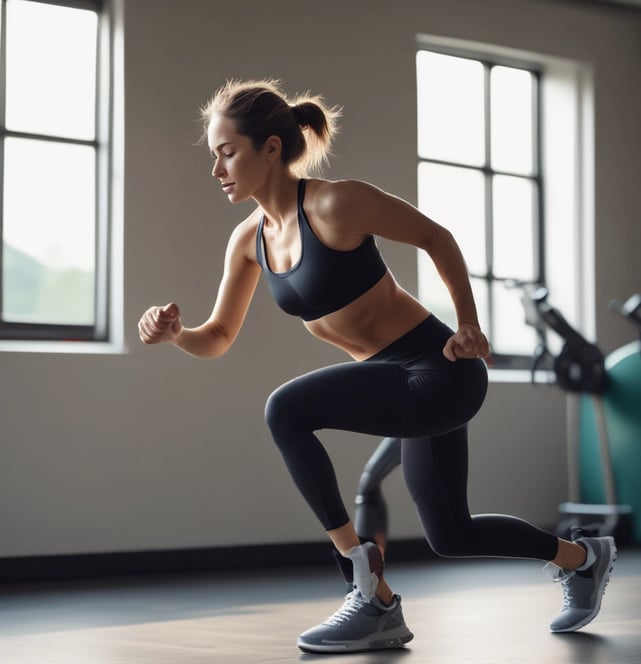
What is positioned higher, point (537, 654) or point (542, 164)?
point (542, 164)

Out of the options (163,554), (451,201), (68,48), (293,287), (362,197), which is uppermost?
(68,48)

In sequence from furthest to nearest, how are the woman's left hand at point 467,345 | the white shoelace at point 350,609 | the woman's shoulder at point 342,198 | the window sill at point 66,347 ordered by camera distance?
the window sill at point 66,347 → the white shoelace at point 350,609 → the woman's shoulder at point 342,198 → the woman's left hand at point 467,345

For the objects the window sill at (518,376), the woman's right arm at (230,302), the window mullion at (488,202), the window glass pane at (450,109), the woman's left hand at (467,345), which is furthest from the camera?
the window mullion at (488,202)

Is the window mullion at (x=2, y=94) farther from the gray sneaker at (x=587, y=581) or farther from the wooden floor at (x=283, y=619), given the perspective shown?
the gray sneaker at (x=587, y=581)

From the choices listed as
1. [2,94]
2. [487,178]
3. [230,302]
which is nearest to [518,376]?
[487,178]

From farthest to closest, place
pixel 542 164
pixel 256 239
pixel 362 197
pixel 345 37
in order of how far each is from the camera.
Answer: pixel 542 164 < pixel 345 37 < pixel 256 239 < pixel 362 197

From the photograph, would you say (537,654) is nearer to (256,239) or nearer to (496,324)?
(256,239)

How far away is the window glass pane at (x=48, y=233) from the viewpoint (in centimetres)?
432

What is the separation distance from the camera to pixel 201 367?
4500 millimetres

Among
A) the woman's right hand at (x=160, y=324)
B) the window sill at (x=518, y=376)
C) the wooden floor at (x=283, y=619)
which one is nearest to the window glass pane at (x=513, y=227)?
the window sill at (x=518, y=376)

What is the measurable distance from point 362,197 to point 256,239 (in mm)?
334

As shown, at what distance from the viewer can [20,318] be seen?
4.30 meters

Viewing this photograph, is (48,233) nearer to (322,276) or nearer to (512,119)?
(322,276)

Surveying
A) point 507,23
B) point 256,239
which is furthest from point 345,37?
point 256,239
